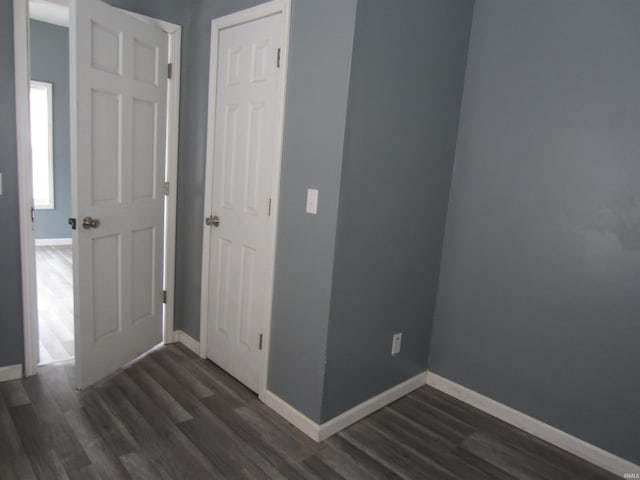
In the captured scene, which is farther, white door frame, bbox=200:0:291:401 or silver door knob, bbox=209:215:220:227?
silver door knob, bbox=209:215:220:227

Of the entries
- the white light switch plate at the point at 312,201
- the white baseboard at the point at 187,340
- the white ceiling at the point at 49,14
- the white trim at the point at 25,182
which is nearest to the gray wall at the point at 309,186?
the white light switch plate at the point at 312,201

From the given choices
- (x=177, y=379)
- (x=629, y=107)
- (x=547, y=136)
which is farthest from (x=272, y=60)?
(x=177, y=379)

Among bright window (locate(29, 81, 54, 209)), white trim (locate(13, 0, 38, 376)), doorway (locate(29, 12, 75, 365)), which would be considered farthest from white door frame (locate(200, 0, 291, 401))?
bright window (locate(29, 81, 54, 209))

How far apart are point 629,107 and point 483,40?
848mm

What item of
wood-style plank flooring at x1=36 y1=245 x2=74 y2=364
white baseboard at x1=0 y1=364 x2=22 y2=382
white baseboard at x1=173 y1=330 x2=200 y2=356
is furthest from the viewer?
white baseboard at x1=173 y1=330 x2=200 y2=356

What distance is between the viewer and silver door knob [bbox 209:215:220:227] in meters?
2.75

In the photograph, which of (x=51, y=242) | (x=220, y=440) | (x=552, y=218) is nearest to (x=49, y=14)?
(x=51, y=242)

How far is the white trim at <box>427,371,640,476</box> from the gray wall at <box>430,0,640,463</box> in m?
0.04

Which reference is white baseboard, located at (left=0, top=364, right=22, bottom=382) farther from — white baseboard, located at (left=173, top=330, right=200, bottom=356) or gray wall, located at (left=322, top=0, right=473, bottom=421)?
gray wall, located at (left=322, top=0, right=473, bottom=421)

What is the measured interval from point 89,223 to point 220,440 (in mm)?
1313

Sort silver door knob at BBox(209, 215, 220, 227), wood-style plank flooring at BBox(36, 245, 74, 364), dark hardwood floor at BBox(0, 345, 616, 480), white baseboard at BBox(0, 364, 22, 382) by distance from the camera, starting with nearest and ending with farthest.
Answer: dark hardwood floor at BBox(0, 345, 616, 480) < white baseboard at BBox(0, 364, 22, 382) < silver door knob at BBox(209, 215, 220, 227) < wood-style plank flooring at BBox(36, 245, 74, 364)

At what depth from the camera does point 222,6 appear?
8.47ft

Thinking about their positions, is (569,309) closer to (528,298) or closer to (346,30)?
(528,298)

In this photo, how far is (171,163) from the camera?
290 cm
